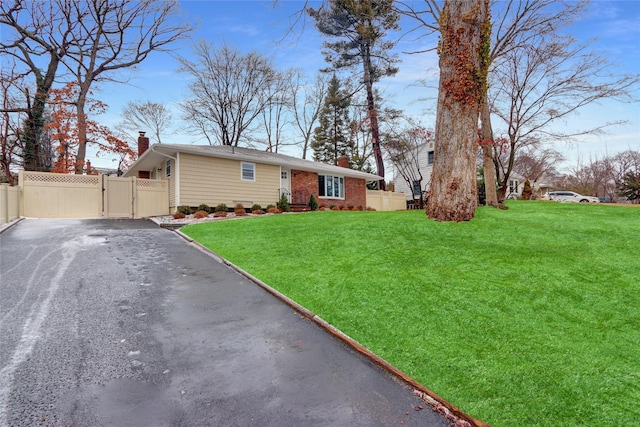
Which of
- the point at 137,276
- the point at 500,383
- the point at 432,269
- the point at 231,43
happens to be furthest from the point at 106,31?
the point at 500,383

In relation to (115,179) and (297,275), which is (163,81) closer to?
(115,179)

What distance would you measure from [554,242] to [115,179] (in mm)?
15558

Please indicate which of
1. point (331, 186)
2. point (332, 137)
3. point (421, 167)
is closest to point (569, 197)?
point (421, 167)

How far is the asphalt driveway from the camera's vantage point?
229cm

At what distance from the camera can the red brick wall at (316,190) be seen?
1880cm

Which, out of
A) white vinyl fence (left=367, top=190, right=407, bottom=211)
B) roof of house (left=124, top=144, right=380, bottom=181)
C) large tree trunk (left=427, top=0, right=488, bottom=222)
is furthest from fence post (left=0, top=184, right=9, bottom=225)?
white vinyl fence (left=367, top=190, right=407, bottom=211)

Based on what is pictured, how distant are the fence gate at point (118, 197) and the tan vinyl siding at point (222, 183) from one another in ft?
7.54

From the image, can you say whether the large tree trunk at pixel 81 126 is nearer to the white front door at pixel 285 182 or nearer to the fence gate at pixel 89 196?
the fence gate at pixel 89 196

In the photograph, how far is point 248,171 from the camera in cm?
1683

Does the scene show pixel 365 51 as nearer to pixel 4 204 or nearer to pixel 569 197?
pixel 569 197

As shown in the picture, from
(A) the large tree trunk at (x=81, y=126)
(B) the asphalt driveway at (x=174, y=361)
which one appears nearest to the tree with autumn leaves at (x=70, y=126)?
(A) the large tree trunk at (x=81, y=126)

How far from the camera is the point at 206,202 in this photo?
15328mm

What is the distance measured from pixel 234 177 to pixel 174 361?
551 inches

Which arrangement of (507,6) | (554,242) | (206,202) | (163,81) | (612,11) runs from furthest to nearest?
1. (163,81)
2. (206,202)
3. (507,6)
4. (612,11)
5. (554,242)
